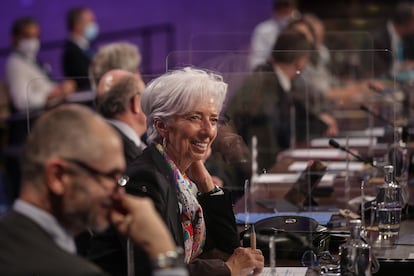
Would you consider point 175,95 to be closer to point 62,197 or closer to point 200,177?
point 200,177

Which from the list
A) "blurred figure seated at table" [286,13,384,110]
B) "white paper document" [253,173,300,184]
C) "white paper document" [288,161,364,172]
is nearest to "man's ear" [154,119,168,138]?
"white paper document" [253,173,300,184]

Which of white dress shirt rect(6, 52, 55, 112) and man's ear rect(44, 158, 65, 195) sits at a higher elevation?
man's ear rect(44, 158, 65, 195)

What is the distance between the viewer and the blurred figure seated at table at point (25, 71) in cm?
838

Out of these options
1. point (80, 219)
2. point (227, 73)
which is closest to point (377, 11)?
point (227, 73)

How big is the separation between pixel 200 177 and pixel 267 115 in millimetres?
2562

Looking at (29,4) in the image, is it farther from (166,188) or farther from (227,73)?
(166,188)

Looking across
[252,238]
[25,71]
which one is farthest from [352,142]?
[25,71]

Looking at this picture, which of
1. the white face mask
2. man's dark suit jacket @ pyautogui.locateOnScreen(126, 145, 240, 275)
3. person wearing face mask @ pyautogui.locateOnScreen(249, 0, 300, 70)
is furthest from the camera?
person wearing face mask @ pyautogui.locateOnScreen(249, 0, 300, 70)

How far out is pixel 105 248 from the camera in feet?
11.1

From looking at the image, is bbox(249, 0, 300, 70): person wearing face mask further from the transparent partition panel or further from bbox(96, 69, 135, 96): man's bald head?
bbox(96, 69, 135, 96): man's bald head

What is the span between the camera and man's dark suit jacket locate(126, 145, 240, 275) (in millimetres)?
3221

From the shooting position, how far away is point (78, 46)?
902 centimetres

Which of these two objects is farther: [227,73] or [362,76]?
[362,76]

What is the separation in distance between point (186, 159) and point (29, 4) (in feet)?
23.0
